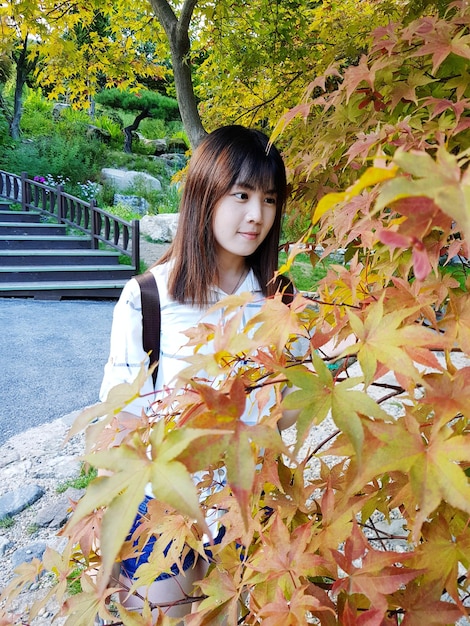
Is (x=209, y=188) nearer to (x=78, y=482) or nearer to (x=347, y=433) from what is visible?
(x=347, y=433)

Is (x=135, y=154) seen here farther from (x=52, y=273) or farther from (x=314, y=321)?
(x=314, y=321)

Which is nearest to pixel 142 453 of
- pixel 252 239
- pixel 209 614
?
pixel 209 614

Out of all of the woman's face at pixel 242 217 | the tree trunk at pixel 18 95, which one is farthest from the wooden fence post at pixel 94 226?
the woman's face at pixel 242 217

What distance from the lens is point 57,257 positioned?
6.09 metres

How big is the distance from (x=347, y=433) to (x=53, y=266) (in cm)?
617

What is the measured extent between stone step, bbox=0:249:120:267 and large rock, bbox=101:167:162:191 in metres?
3.50

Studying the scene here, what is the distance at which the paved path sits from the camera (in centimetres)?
303

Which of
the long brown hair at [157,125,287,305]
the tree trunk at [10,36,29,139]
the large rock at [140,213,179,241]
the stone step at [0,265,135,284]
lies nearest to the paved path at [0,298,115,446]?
the stone step at [0,265,135,284]

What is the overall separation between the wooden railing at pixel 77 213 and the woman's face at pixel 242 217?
5.08 metres

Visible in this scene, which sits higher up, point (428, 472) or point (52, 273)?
point (428, 472)

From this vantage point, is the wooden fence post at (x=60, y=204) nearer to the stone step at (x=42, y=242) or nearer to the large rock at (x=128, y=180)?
the stone step at (x=42, y=242)

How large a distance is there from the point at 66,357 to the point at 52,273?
227 cm

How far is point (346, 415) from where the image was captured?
0.35m

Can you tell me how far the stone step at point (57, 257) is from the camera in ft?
19.4
